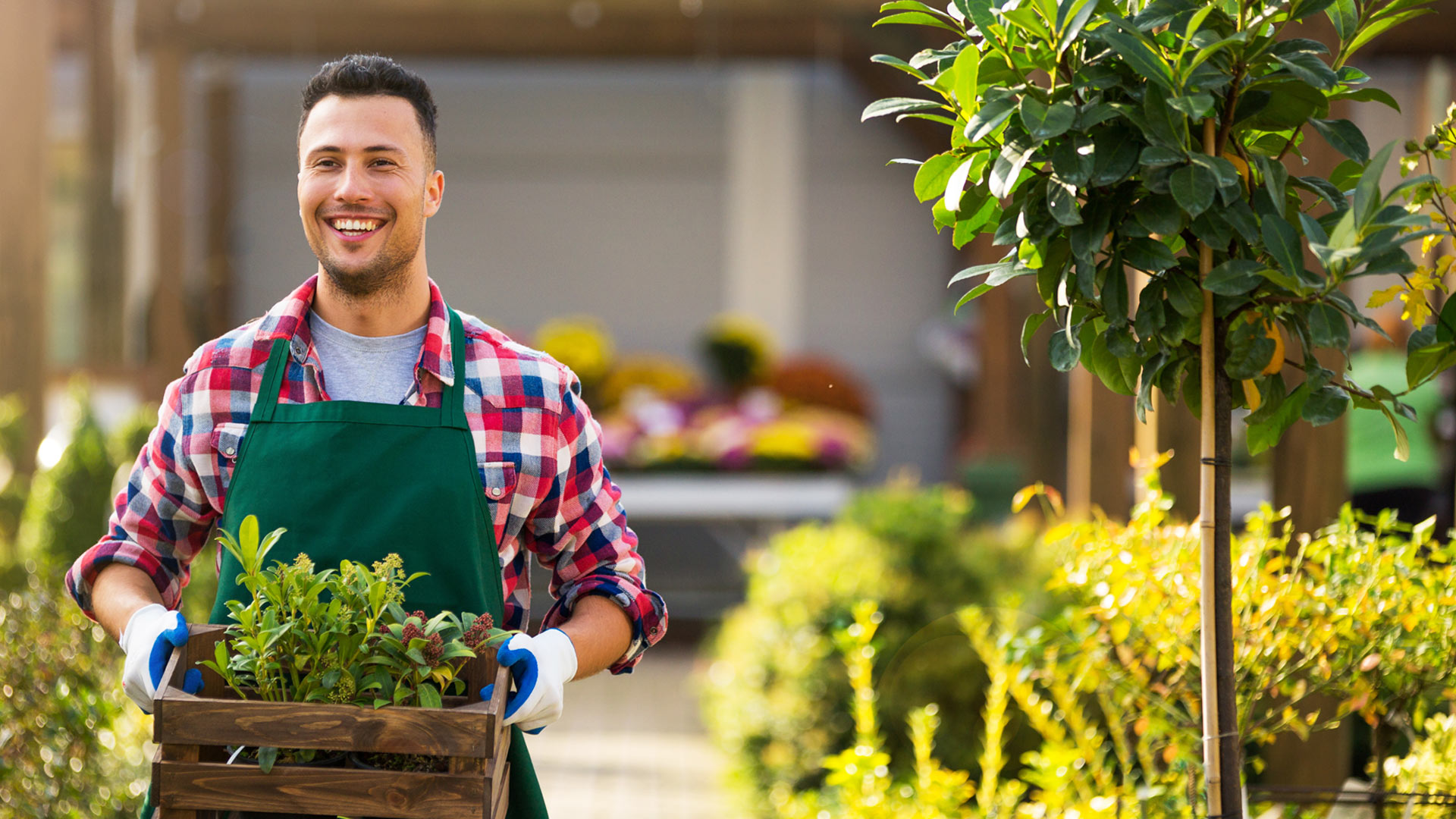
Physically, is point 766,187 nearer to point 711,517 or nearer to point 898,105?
point 711,517

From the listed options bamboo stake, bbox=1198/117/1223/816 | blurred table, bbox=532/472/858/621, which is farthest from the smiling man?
blurred table, bbox=532/472/858/621

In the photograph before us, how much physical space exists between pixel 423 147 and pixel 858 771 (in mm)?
1201

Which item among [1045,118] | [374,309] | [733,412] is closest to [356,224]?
[374,309]

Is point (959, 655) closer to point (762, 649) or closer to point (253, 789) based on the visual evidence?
point (762, 649)

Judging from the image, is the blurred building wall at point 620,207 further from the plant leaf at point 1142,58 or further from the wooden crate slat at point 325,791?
the wooden crate slat at point 325,791

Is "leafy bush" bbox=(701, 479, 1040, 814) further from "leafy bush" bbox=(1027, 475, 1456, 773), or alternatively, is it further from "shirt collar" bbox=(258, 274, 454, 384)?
"shirt collar" bbox=(258, 274, 454, 384)

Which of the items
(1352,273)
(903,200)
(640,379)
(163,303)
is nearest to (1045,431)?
(640,379)

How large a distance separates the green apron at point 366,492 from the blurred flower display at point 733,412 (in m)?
4.12

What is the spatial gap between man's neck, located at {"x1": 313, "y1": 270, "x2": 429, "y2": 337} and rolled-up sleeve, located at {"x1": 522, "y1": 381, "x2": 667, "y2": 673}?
0.64ft

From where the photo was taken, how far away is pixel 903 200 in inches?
358

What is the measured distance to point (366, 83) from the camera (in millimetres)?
1309

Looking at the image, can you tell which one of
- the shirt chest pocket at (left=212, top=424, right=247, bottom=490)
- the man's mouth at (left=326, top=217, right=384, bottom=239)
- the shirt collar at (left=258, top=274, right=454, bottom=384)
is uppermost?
the man's mouth at (left=326, top=217, right=384, bottom=239)

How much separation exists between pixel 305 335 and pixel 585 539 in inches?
15.1

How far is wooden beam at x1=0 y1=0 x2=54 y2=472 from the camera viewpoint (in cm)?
361
